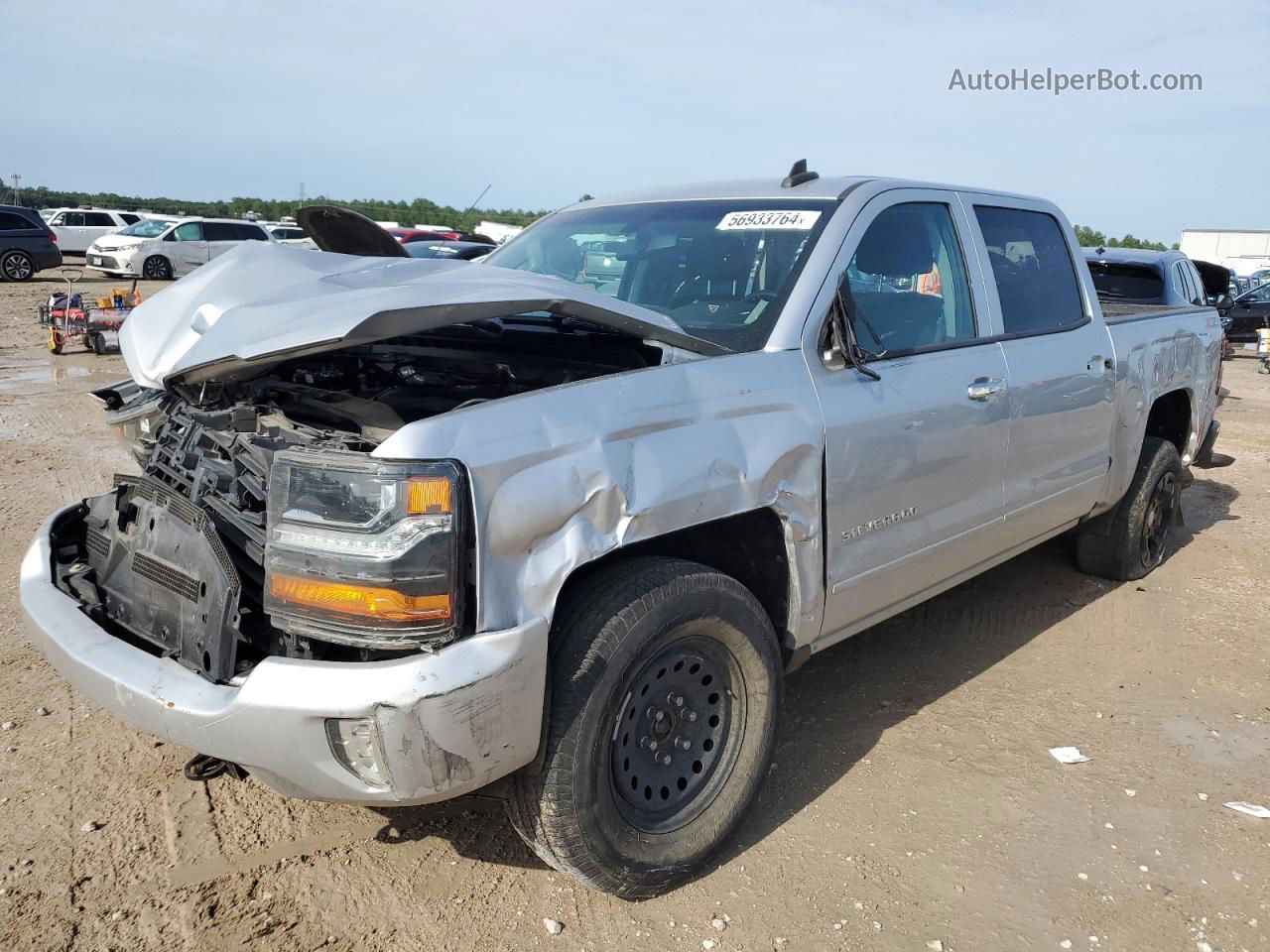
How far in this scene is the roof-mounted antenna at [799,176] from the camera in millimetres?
3670

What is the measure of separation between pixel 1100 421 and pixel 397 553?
3.48 m

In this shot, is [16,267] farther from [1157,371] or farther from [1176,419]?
[1157,371]

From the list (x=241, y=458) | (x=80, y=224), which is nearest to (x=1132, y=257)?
(x=241, y=458)

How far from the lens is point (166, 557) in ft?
8.68

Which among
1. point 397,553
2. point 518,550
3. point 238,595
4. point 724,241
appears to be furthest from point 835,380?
point 238,595

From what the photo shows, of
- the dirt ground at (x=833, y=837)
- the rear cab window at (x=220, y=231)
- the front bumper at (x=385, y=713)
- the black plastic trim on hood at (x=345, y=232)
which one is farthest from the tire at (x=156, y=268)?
the front bumper at (x=385, y=713)

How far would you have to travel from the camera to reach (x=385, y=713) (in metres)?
2.10

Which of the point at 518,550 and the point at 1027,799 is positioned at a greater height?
the point at 518,550

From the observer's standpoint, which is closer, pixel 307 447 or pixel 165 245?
pixel 307 447

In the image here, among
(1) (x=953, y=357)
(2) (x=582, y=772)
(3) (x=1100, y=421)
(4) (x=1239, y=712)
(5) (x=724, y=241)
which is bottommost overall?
(4) (x=1239, y=712)

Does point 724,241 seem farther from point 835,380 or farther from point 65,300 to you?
point 65,300

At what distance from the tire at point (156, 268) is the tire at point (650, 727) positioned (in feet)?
80.6

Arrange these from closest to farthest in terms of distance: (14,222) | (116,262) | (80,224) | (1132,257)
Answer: (1132,257) → (14,222) → (116,262) → (80,224)

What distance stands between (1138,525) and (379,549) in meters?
4.44
